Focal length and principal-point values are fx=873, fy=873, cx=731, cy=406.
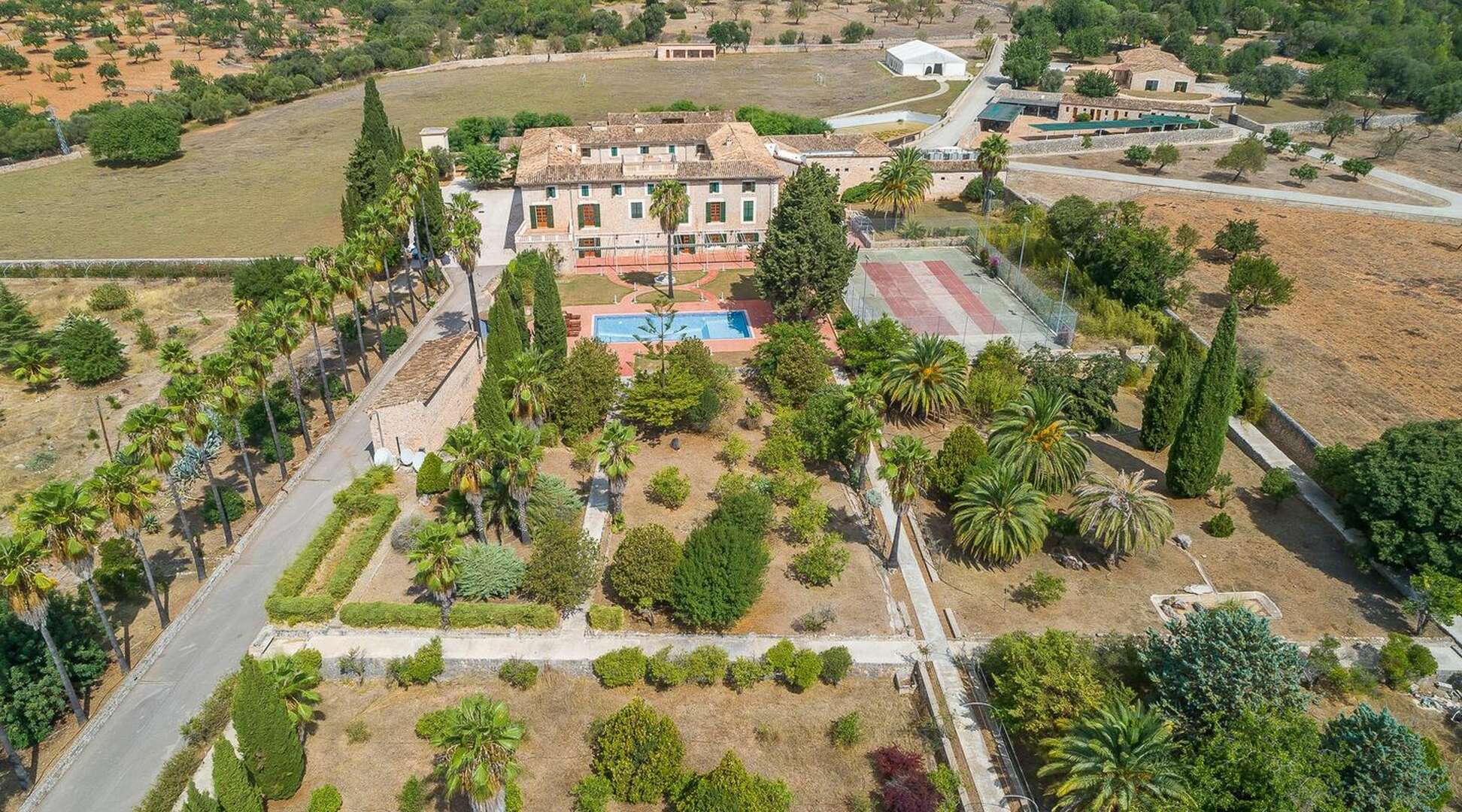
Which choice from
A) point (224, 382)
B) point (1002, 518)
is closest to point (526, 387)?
point (224, 382)

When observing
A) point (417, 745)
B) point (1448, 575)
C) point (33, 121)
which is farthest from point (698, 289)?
point (33, 121)

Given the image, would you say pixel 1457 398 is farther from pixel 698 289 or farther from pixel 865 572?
pixel 698 289

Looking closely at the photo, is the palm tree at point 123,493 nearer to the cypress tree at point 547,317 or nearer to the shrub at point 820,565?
the cypress tree at point 547,317

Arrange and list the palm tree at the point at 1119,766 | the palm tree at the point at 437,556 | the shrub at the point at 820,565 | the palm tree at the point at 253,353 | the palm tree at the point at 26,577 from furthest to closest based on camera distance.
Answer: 1. the palm tree at the point at 253,353
2. the shrub at the point at 820,565
3. the palm tree at the point at 437,556
4. the palm tree at the point at 26,577
5. the palm tree at the point at 1119,766

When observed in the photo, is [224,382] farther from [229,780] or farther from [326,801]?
[326,801]

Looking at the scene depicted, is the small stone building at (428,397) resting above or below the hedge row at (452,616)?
above

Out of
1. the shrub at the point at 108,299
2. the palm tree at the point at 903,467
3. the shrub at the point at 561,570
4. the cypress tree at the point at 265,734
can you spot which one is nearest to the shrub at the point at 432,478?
the shrub at the point at 561,570

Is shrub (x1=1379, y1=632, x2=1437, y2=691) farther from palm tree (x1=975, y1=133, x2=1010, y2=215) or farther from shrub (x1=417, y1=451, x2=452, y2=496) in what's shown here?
palm tree (x1=975, y1=133, x2=1010, y2=215)

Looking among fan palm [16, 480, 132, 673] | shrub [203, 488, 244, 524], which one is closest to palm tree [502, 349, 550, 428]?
shrub [203, 488, 244, 524]

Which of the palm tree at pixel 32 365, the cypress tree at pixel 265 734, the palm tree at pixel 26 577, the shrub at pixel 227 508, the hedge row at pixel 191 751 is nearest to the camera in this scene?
the cypress tree at pixel 265 734
